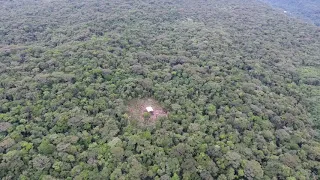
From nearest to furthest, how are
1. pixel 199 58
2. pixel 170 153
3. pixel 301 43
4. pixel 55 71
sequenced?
1. pixel 170 153
2. pixel 55 71
3. pixel 199 58
4. pixel 301 43

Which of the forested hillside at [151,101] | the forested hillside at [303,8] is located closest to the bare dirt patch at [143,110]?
the forested hillside at [151,101]

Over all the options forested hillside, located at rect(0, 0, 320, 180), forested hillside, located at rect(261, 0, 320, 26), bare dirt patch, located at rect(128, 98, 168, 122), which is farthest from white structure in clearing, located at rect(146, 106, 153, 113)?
forested hillside, located at rect(261, 0, 320, 26)

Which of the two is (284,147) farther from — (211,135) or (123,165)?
(123,165)

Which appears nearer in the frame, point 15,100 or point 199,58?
point 15,100

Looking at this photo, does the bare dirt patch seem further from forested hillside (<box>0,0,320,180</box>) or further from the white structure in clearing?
the white structure in clearing

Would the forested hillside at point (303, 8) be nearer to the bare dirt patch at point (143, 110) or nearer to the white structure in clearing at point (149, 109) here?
the bare dirt patch at point (143, 110)

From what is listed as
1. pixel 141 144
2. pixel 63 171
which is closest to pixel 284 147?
pixel 141 144
